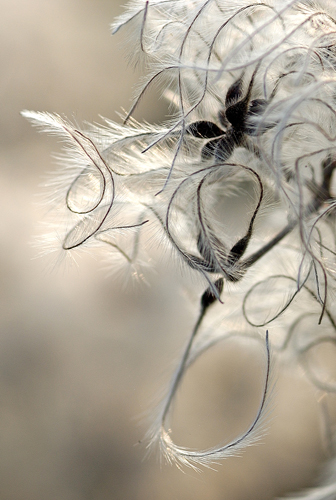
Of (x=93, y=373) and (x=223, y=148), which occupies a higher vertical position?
(x=223, y=148)

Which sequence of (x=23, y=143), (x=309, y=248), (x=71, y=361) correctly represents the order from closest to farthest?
(x=309, y=248)
(x=71, y=361)
(x=23, y=143)

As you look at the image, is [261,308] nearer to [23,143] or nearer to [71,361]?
[71,361]

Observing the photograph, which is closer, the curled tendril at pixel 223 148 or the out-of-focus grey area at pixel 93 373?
the curled tendril at pixel 223 148

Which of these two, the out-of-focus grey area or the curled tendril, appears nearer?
the curled tendril

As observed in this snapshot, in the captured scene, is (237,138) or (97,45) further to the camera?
(97,45)

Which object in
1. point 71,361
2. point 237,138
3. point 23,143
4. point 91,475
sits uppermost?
point 23,143

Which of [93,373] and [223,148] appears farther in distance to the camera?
[93,373]

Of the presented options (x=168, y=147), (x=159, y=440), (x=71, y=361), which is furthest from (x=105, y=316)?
(x=168, y=147)

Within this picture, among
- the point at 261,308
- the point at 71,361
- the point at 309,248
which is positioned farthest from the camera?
the point at 71,361
